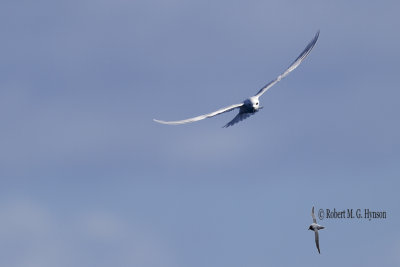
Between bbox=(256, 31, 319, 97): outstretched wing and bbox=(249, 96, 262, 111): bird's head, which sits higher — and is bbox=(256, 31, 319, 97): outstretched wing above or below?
above

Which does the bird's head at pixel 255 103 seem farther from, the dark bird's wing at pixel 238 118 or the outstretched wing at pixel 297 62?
the outstretched wing at pixel 297 62

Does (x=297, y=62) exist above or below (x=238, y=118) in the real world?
above

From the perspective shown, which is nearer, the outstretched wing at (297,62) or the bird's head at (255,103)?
the bird's head at (255,103)

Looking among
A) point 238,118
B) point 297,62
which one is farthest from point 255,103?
point 297,62

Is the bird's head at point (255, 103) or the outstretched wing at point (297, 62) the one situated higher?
the outstretched wing at point (297, 62)

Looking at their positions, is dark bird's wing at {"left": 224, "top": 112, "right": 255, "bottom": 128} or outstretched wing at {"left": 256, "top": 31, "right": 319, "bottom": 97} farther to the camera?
outstretched wing at {"left": 256, "top": 31, "right": 319, "bottom": 97}

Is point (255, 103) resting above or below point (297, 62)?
below

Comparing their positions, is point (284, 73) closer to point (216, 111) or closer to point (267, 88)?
point (267, 88)

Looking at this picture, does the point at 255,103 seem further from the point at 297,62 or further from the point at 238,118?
the point at 297,62

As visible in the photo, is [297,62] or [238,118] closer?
[238,118]

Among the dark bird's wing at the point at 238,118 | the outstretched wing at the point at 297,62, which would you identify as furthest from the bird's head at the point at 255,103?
the outstretched wing at the point at 297,62

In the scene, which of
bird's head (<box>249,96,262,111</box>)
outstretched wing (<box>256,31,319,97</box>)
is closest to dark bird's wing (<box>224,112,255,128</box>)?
bird's head (<box>249,96,262,111</box>)

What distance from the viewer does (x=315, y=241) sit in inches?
3986

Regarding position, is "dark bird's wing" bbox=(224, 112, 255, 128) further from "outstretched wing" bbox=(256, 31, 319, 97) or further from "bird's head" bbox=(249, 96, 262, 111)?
"outstretched wing" bbox=(256, 31, 319, 97)
